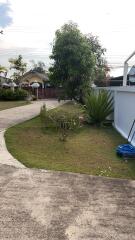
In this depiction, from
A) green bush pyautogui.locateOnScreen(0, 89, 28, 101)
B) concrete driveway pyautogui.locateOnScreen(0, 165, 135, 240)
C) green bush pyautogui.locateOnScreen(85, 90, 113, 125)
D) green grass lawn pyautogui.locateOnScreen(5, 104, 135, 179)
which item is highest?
green bush pyautogui.locateOnScreen(85, 90, 113, 125)

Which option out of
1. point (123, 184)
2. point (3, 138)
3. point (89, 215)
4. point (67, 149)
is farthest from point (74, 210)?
point (3, 138)

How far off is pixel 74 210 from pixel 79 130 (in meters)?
8.21

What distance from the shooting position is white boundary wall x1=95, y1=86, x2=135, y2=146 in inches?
414

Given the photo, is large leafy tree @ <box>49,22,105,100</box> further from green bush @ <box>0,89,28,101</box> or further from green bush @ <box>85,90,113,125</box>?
green bush @ <box>0,89,28,101</box>

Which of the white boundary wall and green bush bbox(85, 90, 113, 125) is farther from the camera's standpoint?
green bush bbox(85, 90, 113, 125)

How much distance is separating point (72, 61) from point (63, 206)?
13.1 metres

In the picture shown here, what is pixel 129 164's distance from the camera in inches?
300

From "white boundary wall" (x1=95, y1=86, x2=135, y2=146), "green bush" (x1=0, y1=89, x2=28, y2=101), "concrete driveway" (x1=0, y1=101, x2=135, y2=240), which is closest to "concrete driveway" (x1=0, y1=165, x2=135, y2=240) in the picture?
"concrete driveway" (x1=0, y1=101, x2=135, y2=240)

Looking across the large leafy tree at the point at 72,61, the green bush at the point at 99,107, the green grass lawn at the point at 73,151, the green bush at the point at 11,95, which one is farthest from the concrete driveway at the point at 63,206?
the green bush at the point at 11,95

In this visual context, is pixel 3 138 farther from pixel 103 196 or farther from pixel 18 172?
pixel 103 196

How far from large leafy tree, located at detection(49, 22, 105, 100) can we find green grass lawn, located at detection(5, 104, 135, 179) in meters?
5.33

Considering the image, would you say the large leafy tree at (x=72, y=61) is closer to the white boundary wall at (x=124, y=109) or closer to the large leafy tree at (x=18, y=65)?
the white boundary wall at (x=124, y=109)

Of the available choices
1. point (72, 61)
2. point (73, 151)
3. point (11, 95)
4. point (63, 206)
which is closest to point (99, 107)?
point (72, 61)

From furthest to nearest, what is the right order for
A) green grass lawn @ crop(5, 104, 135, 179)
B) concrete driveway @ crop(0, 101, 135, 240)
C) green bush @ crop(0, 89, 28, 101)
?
green bush @ crop(0, 89, 28, 101)
green grass lawn @ crop(5, 104, 135, 179)
concrete driveway @ crop(0, 101, 135, 240)
